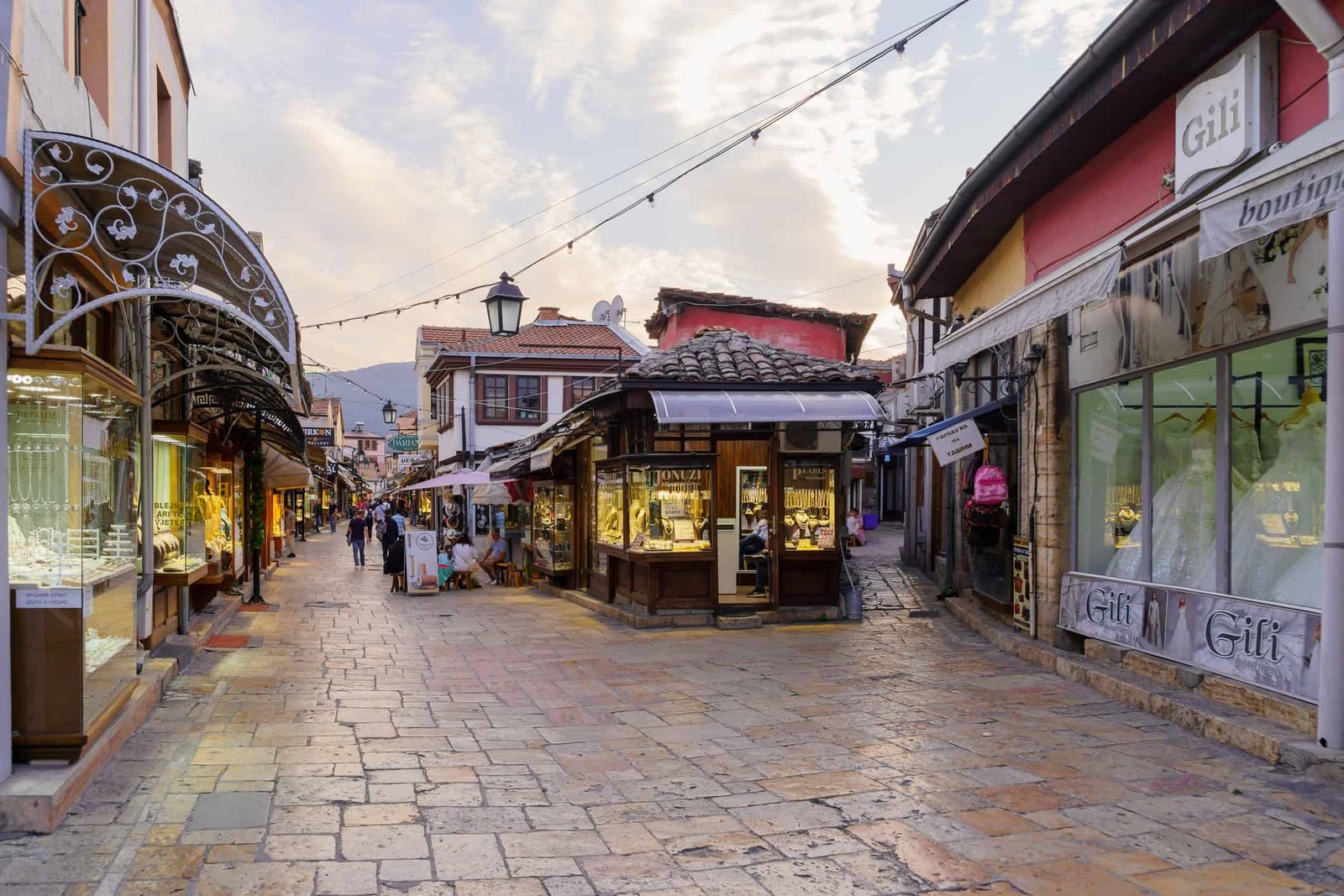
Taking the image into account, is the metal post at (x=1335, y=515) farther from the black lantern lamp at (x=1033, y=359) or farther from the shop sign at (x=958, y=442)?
the shop sign at (x=958, y=442)

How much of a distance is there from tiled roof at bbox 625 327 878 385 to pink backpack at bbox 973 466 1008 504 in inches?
109

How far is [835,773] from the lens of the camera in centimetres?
607

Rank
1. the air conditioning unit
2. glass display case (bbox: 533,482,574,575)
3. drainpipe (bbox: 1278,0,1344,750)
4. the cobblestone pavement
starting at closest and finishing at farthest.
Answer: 1. the cobblestone pavement
2. drainpipe (bbox: 1278,0,1344,750)
3. the air conditioning unit
4. glass display case (bbox: 533,482,574,575)

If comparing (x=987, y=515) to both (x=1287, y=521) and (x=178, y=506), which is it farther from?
(x=178, y=506)

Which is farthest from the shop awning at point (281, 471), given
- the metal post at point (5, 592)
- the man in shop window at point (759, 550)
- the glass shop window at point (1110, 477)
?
the glass shop window at point (1110, 477)

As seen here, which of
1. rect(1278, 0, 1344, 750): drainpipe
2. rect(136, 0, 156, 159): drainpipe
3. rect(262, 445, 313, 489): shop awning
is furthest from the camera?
rect(262, 445, 313, 489): shop awning

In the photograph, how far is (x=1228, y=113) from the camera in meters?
7.13

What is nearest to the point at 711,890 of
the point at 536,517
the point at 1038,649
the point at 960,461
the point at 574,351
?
the point at 1038,649

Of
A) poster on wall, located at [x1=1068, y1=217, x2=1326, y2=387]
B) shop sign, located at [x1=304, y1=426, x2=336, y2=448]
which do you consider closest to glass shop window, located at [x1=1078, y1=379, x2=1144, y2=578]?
poster on wall, located at [x1=1068, y1=217, x2=1326, y2=387]

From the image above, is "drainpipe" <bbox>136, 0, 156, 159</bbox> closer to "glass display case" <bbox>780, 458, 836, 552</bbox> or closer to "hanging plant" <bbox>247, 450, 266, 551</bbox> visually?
"hanging plant" <bbox>247, 450, 266, 551</bbox>

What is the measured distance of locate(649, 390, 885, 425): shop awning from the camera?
12.4m

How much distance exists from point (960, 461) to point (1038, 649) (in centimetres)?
602

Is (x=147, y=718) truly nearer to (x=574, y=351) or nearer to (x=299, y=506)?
(x=574, y=351)

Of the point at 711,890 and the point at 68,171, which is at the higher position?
the point at 68,171
